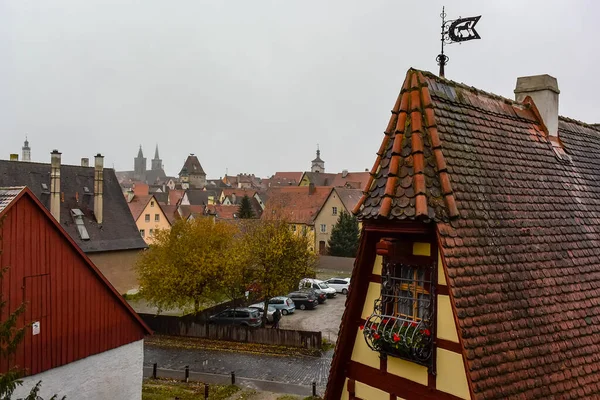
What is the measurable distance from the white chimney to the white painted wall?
12.3m

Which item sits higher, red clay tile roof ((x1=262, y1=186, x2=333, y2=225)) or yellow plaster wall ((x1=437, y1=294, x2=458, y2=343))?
red clay tile roof ((x1=262, y1=186, x2=333, y2=225))


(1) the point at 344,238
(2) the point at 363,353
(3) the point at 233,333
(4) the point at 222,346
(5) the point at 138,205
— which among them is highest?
(5) the point at 138,205

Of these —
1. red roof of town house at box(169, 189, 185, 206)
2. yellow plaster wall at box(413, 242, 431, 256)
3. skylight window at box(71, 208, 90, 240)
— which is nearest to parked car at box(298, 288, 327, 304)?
skylight window at box(71, 208, 90, 240)

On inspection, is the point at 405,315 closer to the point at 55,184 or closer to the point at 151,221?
the point at 55,184

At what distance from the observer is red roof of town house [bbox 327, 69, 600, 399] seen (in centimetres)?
487

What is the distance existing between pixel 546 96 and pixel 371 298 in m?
5.19

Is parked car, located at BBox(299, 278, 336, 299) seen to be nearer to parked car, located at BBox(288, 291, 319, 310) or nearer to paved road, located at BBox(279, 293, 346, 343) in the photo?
paved road, located at BBox(279, 293, 346, 343)

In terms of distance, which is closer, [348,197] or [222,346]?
[222,346]

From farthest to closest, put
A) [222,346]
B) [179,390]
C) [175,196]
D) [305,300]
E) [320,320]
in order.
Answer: [175,196] → [305,300] → [320,320] → [222,346] → [179,390]

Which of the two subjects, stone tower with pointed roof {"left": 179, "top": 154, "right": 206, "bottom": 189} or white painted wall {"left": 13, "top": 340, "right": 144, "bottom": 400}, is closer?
white painted wall {"left": 13, "top": 340, "right": 144, "bottom": 400}

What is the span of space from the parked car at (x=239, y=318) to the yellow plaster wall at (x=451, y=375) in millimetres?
21366

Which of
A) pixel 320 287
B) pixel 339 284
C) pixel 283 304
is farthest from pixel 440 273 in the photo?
pixel 339 284

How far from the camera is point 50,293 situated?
1095 cm

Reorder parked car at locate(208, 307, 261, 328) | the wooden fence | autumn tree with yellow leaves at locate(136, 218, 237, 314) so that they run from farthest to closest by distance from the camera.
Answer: parked car at locate(208, 307, 261, 328)
autumn tree with yellow leaves at locate(136, 218, 237, 314)
the wooden fence
